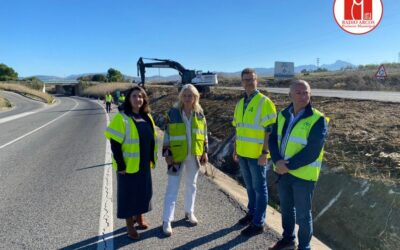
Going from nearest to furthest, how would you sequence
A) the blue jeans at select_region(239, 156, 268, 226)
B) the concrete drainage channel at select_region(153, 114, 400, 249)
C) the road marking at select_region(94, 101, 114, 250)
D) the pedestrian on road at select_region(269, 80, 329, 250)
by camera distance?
the pedestrian on road at select_region(269, 80, 329, 250) < the road marking at select_region(94, 101, 114, 250) < the blue jeans at select_region(239, 156, 268, 226) < the concrete drainage channel at select_region(153, 114, 400, 249)

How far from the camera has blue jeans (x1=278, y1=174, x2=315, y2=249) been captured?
394cm

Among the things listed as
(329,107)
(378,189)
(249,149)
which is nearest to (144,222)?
(249,149)

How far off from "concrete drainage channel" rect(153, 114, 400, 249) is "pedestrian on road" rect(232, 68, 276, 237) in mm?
1921

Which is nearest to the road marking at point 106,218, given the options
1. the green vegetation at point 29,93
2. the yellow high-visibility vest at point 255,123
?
the yellow high-visibility vest at point 255,123

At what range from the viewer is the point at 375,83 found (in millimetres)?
32188

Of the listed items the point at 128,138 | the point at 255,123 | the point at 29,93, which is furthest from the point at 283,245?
the point at 29,93

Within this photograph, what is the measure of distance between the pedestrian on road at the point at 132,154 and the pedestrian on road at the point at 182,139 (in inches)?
10.3

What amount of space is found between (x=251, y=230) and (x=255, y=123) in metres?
1.39

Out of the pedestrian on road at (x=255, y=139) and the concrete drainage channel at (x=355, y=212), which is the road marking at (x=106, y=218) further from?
the concrete drainage channel at (x=355, y=212)

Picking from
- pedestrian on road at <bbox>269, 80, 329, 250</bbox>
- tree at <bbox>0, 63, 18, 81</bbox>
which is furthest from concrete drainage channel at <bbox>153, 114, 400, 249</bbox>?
tree at <bbox>0, 63, 18, 81</bbox>

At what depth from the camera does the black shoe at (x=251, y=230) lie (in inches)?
185

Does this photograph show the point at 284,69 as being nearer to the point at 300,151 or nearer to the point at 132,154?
the point at 132,154

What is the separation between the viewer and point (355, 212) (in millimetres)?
6027

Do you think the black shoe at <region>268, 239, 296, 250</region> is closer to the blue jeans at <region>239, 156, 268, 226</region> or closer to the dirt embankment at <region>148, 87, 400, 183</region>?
the blue jeans at <region>239, 156, 268, 226</region>
